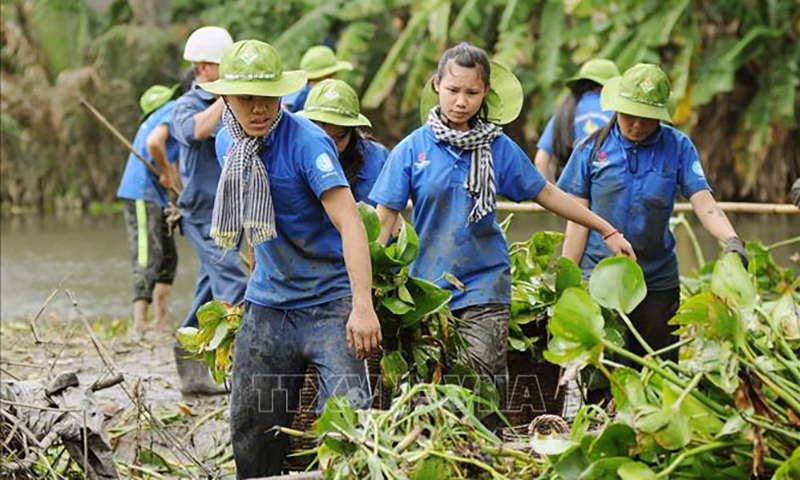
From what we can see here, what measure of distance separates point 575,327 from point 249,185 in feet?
4.65

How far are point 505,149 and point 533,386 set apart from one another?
3.47ft

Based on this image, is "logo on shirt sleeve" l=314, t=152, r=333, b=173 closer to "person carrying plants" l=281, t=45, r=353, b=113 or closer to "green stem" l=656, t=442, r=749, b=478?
"green stem" l=656, t=442, r=749, b=478

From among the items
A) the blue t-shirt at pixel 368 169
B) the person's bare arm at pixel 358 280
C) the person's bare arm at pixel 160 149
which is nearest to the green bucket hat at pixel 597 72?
the blue t-shirt at pixel 368 169

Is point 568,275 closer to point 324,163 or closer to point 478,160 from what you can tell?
Result: point 478,160

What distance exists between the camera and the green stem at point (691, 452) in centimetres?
368

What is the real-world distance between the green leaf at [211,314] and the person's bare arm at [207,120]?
2.38 meters

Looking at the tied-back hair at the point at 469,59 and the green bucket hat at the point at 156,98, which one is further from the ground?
the tied-back hair at the point at 469,59

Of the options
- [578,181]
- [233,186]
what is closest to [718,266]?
[233,186]

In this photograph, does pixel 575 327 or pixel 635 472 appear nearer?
pixel 635 472

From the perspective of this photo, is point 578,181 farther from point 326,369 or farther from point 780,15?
point 780,15

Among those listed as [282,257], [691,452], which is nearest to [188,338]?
[282,257]

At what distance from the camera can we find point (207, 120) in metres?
7.65

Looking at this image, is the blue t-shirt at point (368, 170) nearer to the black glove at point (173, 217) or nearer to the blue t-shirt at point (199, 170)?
the blue t-shirt at point (199, 170)

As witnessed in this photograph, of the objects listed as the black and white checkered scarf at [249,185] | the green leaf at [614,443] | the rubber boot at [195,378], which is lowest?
the rubber boot at [195,378]
